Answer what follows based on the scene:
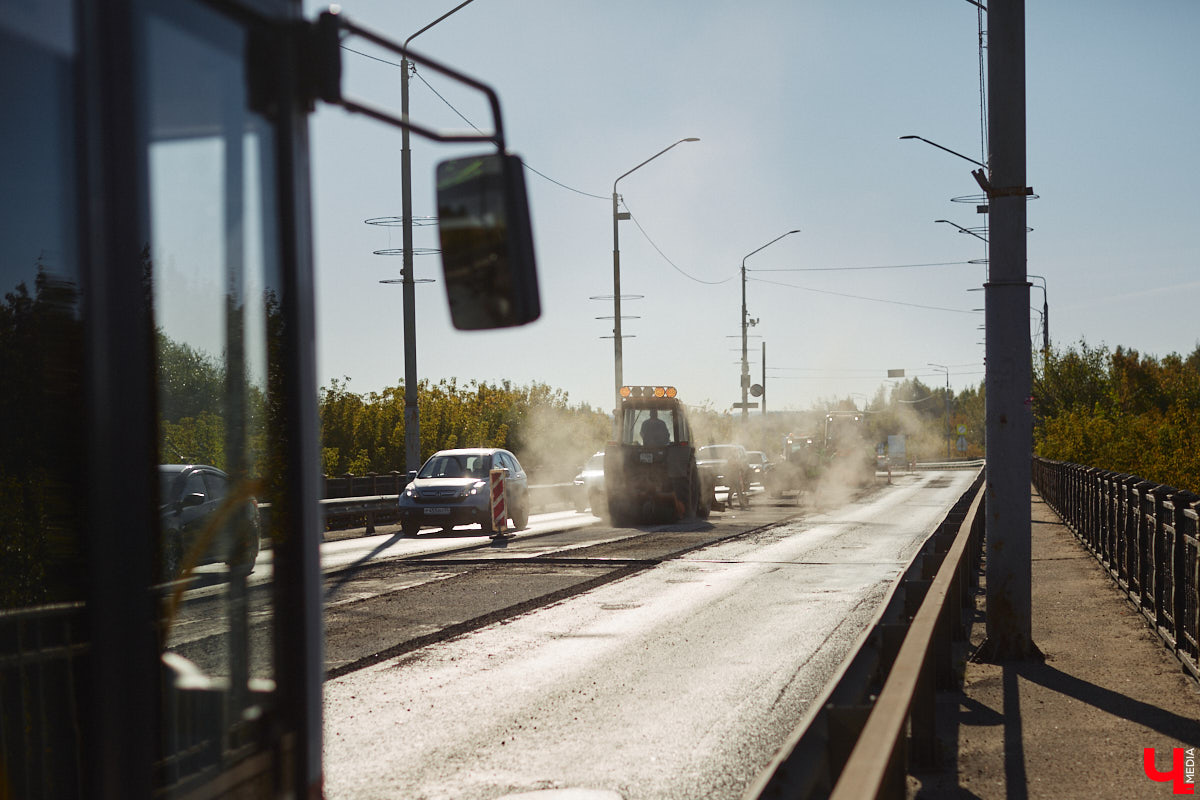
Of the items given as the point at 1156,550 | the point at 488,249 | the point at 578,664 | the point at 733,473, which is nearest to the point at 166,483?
the point at 488,249

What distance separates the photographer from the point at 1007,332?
30.1 feet

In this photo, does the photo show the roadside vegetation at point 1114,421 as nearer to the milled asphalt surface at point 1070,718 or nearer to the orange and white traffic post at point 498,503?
the milled asphalt surface at point 1070,718

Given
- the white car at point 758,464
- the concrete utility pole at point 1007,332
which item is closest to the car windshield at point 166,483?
the concrete utility pole at point 1007,332

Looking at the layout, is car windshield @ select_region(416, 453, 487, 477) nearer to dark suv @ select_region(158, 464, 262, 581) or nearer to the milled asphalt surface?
the milled asphalt surface

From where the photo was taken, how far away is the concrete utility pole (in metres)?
9.02

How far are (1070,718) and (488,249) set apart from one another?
547cm

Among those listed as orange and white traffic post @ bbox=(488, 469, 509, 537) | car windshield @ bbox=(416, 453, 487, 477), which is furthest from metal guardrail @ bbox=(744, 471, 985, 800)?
car windshield @ bbox=(416, 453, 487, 477)

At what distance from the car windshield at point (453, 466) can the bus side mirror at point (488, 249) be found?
2078 cm

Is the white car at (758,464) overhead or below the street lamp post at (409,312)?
below

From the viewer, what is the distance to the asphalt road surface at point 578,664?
604 centimetres

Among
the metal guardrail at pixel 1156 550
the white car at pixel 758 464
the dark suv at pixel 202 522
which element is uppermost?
the dark suv at pixel 202 522

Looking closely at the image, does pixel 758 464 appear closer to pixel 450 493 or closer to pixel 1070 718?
pixel 450 493

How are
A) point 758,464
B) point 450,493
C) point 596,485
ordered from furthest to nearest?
point 758,464, point 596,485, point 450,493

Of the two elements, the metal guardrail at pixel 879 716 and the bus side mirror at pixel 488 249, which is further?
the metal guardrail at pixel 879 716
